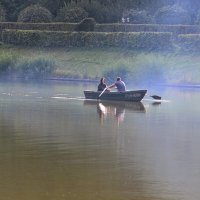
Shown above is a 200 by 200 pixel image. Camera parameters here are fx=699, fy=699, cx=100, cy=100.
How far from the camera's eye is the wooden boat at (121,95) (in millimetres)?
38375

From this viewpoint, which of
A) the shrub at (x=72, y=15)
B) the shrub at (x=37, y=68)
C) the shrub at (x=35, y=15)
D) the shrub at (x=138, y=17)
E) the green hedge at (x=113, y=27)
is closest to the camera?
the shrub at (x=37, y=68)

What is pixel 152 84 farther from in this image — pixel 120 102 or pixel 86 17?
pixel 86 17

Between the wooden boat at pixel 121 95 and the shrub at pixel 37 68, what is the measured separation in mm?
21795

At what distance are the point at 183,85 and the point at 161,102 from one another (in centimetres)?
1485

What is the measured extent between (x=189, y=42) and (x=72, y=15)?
1813 cm

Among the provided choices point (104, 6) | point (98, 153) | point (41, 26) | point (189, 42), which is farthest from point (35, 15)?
point (98, 153)

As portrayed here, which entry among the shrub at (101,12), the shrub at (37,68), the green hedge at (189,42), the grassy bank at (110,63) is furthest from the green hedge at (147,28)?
the shrub at (37,68)

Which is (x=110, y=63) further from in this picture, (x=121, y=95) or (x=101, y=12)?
(x=121, y=95)

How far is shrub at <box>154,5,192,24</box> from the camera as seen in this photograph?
69750 millimetres

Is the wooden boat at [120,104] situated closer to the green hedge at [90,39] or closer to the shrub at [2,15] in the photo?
the green hedge at [90,39]

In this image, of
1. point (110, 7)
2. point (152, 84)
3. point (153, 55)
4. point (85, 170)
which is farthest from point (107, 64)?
point (85, 170)

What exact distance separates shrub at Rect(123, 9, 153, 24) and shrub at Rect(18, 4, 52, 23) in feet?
28.0

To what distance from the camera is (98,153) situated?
19.7 metres

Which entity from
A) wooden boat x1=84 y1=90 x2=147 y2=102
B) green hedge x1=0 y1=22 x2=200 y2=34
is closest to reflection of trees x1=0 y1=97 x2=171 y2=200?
wooden boat x1=84 y1=90 x2=147 y2=102
